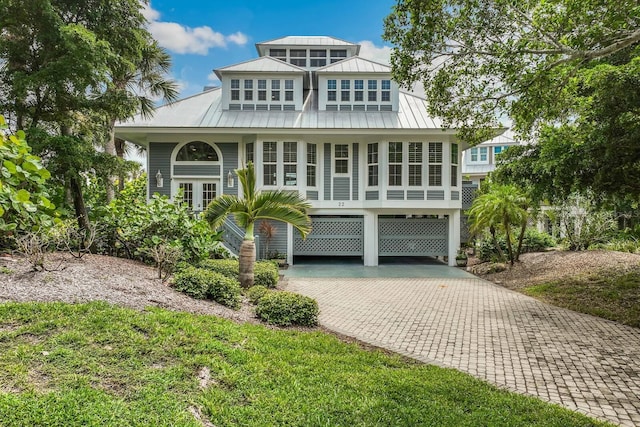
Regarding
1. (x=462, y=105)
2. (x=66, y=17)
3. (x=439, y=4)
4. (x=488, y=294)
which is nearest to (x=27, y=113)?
(x=66, y=17)

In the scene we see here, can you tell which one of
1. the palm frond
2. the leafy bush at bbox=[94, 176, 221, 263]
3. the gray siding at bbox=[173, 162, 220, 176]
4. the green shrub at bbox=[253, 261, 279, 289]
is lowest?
the green shrub at bbox=[253, 261, 279, 289]

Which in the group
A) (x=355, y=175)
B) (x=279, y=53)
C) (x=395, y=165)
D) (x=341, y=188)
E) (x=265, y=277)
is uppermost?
(x=279, y=53)

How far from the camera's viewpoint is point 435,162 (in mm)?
15102

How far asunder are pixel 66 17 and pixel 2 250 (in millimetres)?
5422

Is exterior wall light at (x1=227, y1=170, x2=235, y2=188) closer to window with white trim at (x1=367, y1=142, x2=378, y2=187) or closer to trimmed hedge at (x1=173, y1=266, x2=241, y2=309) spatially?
window with white trim at (x1=367, y1=142, x2=378, y2=187)

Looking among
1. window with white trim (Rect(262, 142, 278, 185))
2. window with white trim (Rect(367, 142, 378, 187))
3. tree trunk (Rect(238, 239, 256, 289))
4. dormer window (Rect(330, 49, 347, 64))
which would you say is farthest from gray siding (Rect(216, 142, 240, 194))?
dormer window (Rect(330, 49, 347, 64))

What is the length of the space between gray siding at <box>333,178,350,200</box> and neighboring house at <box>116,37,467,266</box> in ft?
0.14

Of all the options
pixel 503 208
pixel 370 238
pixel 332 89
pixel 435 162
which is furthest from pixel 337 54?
pixel 503 208

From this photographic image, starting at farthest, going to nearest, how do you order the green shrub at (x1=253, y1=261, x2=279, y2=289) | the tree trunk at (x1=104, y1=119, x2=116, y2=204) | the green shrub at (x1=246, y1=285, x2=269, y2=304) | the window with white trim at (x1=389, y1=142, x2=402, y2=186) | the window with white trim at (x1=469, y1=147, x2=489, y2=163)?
1. the window with white trim at (x1=469, y1=147, x2=489, y2=163)
2. the window with white trim at (x1=389, y1=142, x2=402, y2=186)
3. the tree trunk at (x1=104, y1=119, x2=116, y2=204)
4. the green shrub at (x1=253, y1=261, x2=279, y2=289)
5. the green shrub at (x1=246, y1=285, x2=269, y2=304)

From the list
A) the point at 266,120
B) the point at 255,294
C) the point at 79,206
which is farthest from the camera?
the point at 266,120

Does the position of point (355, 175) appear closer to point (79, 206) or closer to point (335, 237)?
point (335, 237)

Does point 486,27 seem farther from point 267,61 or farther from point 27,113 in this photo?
A: point 267,61

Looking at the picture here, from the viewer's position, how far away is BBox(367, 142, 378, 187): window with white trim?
607 inches

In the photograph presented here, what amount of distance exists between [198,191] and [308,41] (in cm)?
1274
